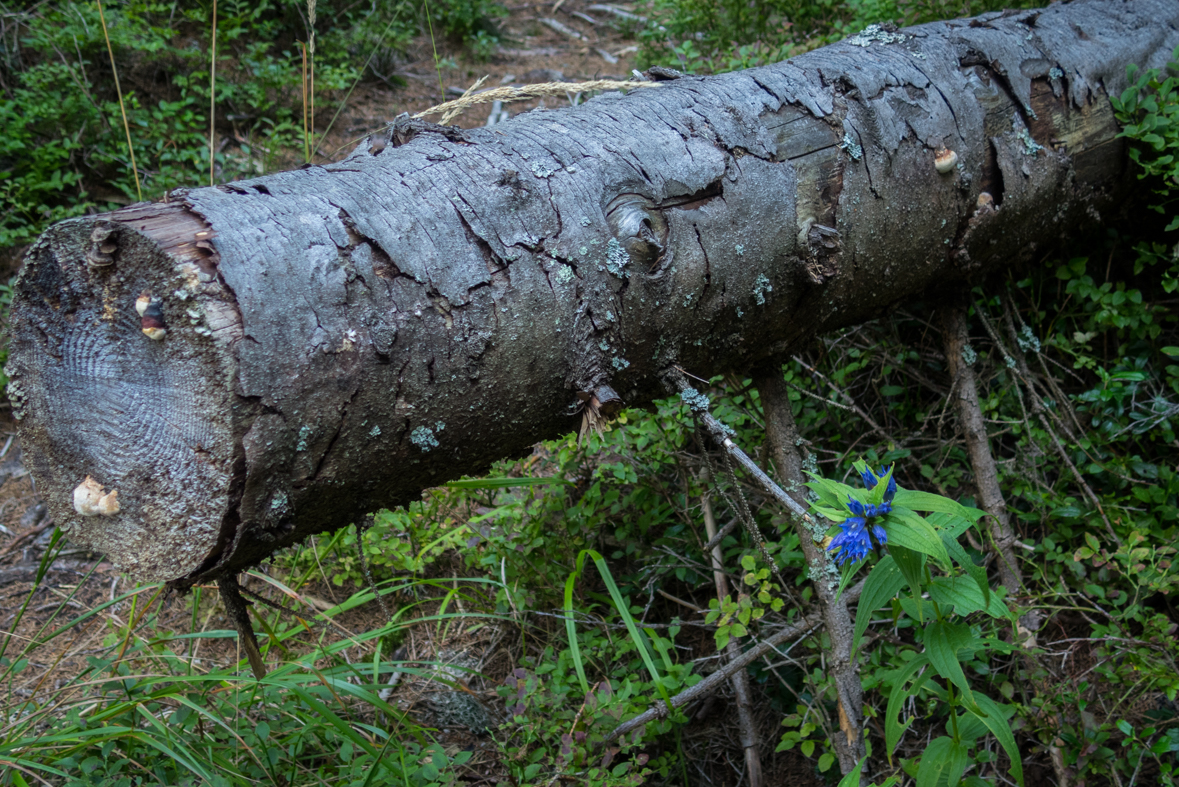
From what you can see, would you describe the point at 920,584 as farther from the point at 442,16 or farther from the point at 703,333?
the point at 442,16

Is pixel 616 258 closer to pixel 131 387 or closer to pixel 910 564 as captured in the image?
pixel 910 564

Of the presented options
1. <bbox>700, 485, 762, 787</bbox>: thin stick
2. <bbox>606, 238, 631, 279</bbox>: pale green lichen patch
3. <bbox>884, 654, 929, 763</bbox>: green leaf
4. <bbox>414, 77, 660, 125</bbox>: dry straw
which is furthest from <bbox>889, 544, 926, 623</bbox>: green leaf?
<bbox>414, 77, 660, 125</bbox>: dry straw

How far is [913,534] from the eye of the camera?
1.13 meters

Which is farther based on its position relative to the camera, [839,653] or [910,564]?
[839,653]

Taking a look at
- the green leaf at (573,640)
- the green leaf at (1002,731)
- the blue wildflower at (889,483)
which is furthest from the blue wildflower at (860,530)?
the green leaf at (573,640)

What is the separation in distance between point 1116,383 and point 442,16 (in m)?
5.38

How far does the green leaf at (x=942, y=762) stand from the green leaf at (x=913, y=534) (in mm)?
478

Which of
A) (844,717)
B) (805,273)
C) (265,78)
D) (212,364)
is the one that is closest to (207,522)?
(212,364)

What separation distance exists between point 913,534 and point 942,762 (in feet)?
1.76

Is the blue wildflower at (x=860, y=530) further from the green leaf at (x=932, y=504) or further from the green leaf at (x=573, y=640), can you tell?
the green leaf at (x=573, y=640)

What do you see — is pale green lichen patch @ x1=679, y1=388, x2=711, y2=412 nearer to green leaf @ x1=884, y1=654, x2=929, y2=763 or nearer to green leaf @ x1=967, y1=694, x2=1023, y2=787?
green leaf @ x1=884, y1=654, x2=929, y2=763

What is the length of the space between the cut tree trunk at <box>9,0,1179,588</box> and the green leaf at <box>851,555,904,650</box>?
550 mm

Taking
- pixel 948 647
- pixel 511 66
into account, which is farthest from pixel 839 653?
pixel 511 66

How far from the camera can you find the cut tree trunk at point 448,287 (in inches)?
44.8
